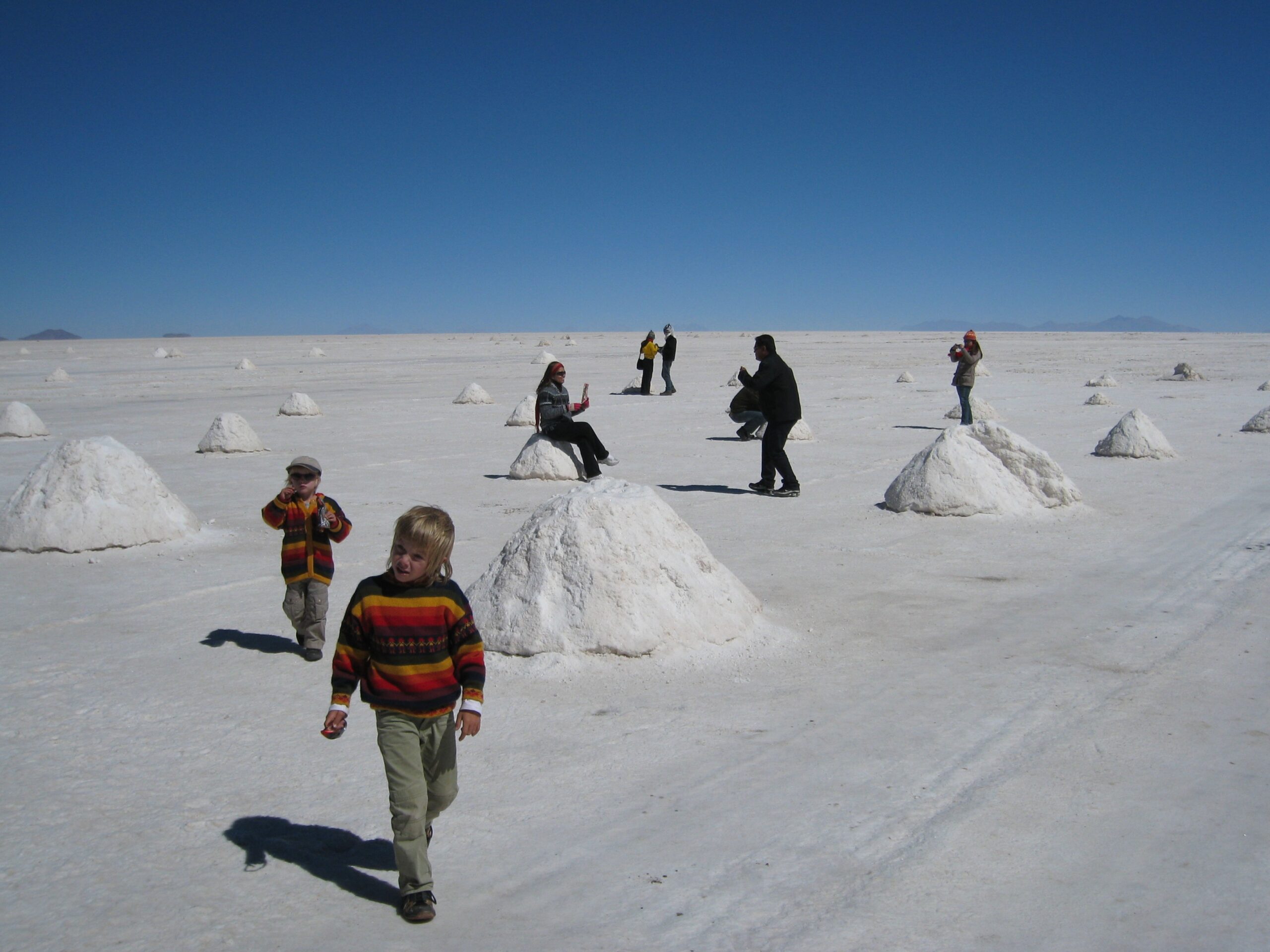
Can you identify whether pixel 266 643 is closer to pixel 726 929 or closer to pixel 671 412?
pixel 726 929

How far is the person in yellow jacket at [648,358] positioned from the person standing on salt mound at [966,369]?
28.1ft

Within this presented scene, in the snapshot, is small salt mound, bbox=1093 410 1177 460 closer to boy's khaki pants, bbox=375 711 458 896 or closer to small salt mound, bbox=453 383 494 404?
boy's khaki pants, bbox=375 711 458 896

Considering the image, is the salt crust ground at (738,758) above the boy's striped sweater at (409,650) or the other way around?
the other way around

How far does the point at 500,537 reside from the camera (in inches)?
336

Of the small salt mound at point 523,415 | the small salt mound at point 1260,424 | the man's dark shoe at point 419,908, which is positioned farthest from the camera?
the small salt mound at point 523,415

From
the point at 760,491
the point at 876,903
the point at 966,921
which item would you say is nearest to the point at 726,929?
the point at 876,903

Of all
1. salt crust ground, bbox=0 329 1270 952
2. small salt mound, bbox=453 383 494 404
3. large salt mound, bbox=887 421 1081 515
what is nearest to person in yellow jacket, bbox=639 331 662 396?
small salt mound, bbox=453 383 494 404

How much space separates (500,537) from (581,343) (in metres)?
65.2

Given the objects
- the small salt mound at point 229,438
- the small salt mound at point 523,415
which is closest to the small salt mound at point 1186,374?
the small salt mound at point 523,415

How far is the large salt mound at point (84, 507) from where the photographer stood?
7895 millimetres

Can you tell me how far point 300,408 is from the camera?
1984 cm

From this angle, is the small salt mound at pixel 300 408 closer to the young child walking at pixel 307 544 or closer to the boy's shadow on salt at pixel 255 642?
the boy's shadow on salt at pixel 255 642

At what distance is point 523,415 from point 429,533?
47.9 ft

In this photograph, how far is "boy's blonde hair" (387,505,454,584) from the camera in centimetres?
306
